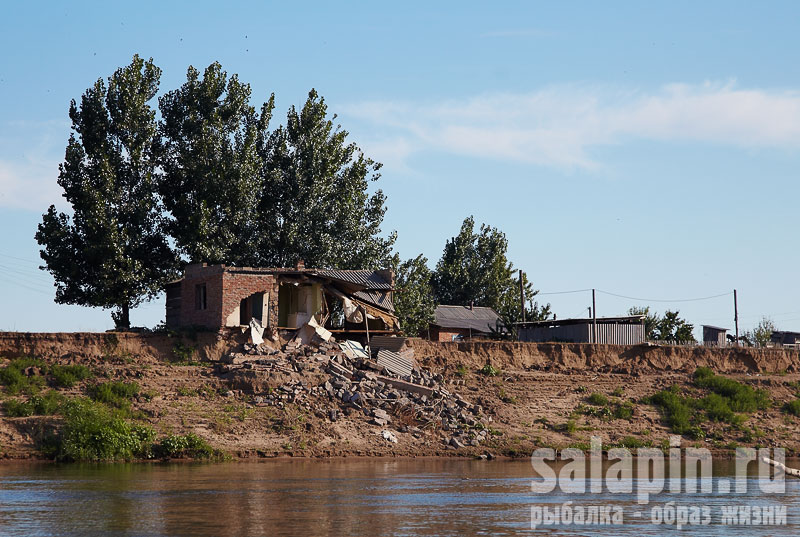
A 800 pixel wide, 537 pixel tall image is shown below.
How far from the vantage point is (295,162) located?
49500 millimetres

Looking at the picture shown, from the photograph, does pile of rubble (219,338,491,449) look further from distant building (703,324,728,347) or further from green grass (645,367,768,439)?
distant building (703,324,728,347)

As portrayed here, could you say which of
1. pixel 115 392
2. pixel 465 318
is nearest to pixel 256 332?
pixel 115 392

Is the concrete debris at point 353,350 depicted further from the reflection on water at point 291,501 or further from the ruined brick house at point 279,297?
the reflection on water at point 291,501

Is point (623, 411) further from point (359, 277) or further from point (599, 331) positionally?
point (359, 277)

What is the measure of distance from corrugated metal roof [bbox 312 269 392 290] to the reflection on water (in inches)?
505

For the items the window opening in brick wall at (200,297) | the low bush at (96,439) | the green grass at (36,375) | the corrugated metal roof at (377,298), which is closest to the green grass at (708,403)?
the corrugated metal roof at (377,298)

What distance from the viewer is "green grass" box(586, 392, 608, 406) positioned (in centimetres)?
4194

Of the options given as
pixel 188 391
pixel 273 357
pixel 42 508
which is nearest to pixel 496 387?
pixel 273 357

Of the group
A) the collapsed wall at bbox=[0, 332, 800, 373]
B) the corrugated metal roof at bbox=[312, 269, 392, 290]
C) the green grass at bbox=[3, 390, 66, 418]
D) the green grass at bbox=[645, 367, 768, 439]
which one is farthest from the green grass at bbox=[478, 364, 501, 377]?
the green grass at bbox=[3, 390, 66, 418]

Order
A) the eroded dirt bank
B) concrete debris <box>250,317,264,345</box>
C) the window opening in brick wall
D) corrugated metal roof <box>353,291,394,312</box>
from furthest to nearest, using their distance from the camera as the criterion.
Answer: corrugated metal roof <box>353,291,394,312</box> < the window opening in brick wall < concrete debris <box>250,317,264,345</box> < the eroded dirt bank

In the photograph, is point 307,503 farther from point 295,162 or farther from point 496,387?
point 295,162

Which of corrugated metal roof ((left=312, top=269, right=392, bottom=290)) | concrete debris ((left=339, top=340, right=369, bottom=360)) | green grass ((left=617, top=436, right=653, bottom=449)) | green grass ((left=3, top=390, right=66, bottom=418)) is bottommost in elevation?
green grass ((left=617, top=436, right=653, bottom=449))

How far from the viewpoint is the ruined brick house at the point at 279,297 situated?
A: 39781mm

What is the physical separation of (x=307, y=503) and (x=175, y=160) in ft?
96.2
